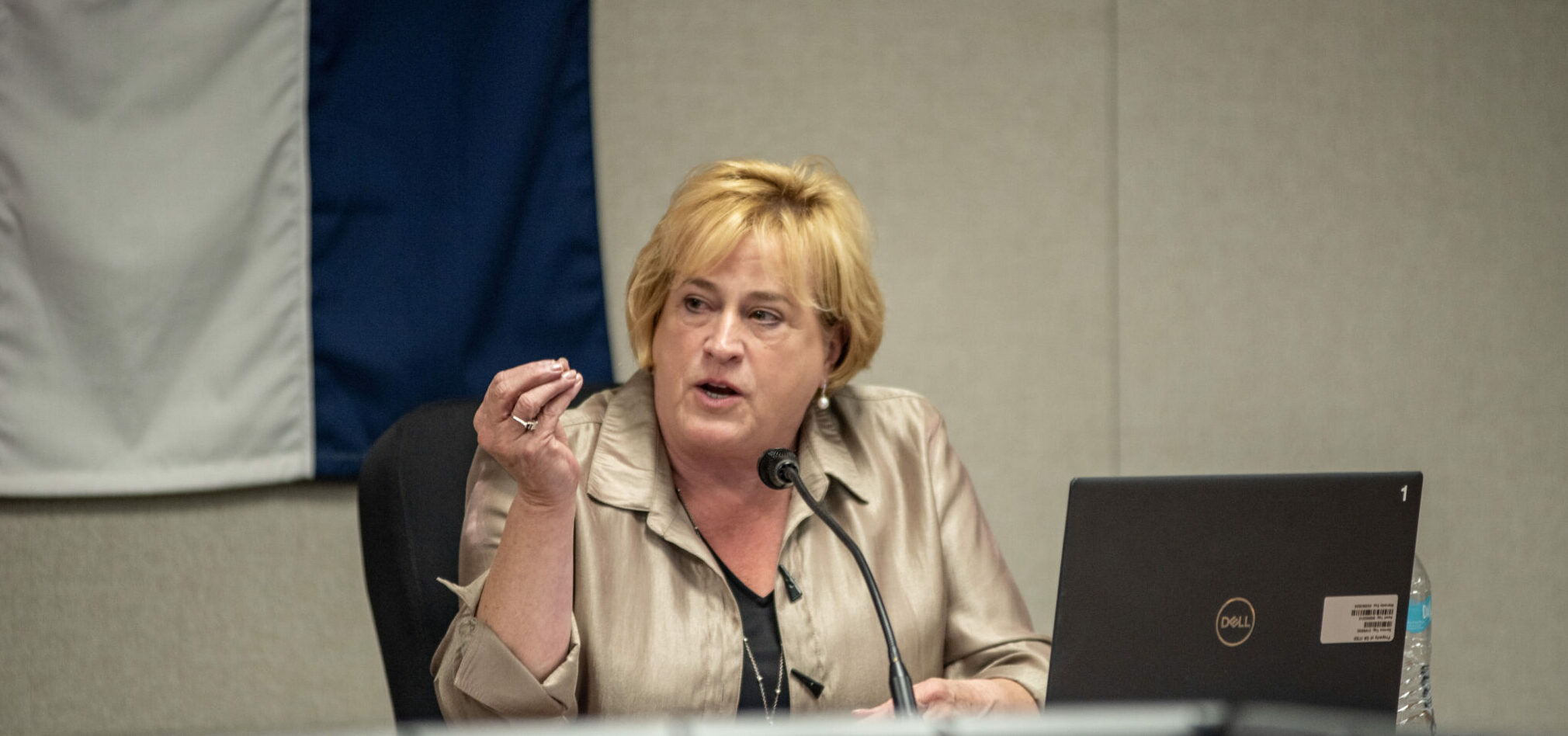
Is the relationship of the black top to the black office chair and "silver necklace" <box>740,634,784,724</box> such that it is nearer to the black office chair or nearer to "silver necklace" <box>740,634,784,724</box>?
"silver necklace" <box>740,634,784,724</box>

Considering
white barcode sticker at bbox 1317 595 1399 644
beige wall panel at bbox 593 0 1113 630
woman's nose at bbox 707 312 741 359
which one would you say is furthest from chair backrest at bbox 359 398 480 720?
white barcode sticker at bbox 1317 595 1399 644

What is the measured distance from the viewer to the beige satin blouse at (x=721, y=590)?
1388 mm

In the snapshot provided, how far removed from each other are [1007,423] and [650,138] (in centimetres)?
89

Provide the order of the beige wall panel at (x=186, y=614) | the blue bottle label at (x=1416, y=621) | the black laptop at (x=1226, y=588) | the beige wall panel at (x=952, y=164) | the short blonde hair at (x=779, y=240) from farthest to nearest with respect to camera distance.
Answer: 1. the beige wall panel at (x=952, y=164)
2. the beige wall panel at (x=186, y=614)
3. the short blonde hair at (x=779, y=240)
4. the blue bottle label at (x=1416, y=621)
5. the black laptop at (x=1226, y=588)

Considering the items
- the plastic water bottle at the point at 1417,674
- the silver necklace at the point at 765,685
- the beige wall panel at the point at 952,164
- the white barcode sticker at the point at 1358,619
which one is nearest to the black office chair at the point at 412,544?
the silver necklace at the point at 765,685

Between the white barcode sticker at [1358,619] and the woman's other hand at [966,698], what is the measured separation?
35cm

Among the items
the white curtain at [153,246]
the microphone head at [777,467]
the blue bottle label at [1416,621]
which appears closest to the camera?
the microphone head at [777,467]

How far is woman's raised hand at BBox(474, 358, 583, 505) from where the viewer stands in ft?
3.95

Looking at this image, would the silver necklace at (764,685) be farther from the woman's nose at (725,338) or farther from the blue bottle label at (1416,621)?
the blue bottle label at (1416,621)

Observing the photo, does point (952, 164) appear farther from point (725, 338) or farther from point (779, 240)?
point (725, 338)

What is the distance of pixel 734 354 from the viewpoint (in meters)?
1.50

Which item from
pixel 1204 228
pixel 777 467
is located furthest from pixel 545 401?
pixel 1204 228

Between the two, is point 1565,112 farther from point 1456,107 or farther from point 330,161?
point 330,161

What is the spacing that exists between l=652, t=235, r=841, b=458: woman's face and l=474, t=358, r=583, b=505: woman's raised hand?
270 mm
